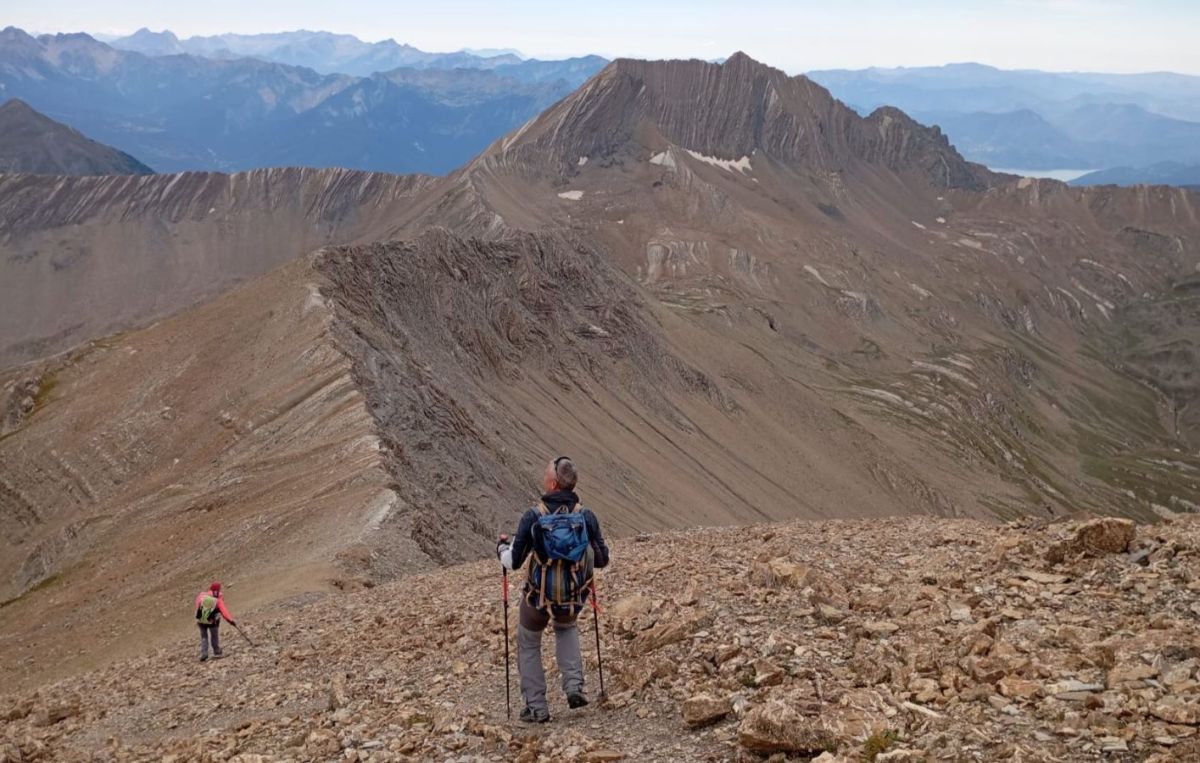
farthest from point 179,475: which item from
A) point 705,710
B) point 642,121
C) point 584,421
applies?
point 642,121

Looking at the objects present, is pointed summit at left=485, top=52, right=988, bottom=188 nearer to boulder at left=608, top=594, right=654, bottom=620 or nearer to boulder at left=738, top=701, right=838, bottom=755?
boulder at left=608, top=594, right=654, bottom=620

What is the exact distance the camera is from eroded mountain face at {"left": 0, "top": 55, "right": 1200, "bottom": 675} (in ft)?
125

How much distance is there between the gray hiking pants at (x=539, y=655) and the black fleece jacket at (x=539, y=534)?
706mm

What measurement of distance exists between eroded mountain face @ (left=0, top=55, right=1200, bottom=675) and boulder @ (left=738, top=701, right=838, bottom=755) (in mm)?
→ 18615

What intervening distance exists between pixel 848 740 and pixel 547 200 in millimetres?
142994

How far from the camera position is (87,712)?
16.3 meters

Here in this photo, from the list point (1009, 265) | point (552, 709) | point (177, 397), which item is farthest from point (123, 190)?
point (552, 709)

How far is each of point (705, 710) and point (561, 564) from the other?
221 centimetres

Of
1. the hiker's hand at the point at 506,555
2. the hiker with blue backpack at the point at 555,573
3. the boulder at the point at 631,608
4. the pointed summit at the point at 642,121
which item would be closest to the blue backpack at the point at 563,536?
the hiker with blue backpack at the point at 555,573

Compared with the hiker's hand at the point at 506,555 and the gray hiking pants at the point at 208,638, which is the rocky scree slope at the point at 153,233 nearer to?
the gray hiking pants at the point at 208,638

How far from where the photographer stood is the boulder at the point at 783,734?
921 centimetres

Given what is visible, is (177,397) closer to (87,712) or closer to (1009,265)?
(87,712)

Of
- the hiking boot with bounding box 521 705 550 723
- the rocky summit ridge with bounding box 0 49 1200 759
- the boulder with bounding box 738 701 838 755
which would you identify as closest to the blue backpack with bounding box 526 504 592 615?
the hiking boot with bounding box 521 705 550 723

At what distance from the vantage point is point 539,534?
11234 millimetres
